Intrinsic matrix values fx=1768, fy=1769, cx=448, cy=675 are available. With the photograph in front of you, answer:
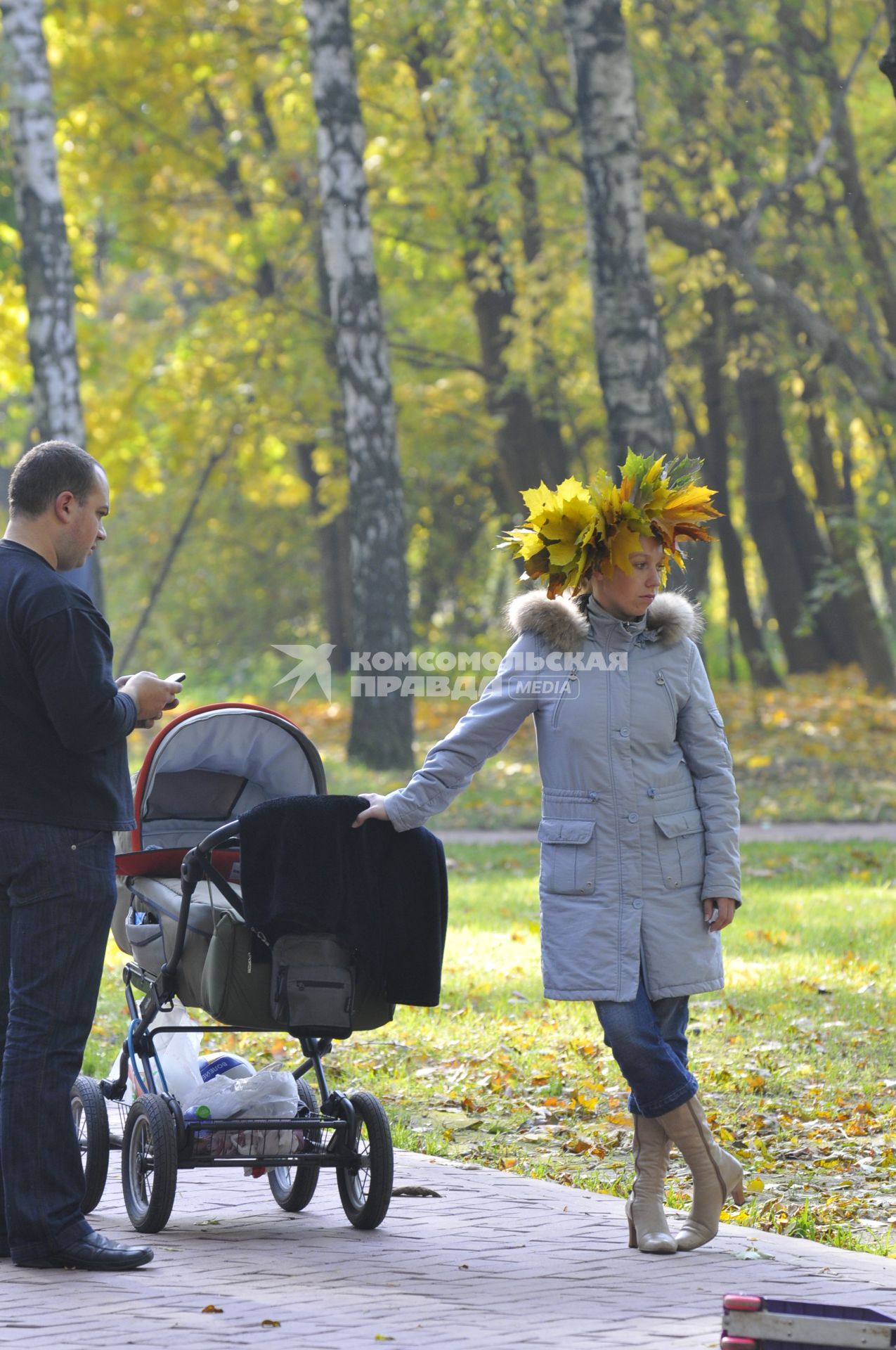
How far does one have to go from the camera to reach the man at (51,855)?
4883 mm

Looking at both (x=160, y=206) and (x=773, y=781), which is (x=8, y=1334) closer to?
(x=773, y=781)

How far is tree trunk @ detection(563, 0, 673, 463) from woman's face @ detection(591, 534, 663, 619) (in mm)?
9354

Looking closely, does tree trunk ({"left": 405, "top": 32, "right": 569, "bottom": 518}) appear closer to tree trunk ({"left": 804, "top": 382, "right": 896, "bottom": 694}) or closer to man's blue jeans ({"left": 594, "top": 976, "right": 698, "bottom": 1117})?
tree trunk ({"left": 804, "top": 382, "right": 896, "bottom": 694})

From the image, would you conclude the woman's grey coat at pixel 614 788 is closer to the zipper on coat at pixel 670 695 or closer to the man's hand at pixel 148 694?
the zipper on coat at pixel 670 695

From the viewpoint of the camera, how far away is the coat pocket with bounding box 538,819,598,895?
515 centimetres

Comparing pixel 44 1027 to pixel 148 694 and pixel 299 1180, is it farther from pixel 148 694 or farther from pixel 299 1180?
pixel 299 1180

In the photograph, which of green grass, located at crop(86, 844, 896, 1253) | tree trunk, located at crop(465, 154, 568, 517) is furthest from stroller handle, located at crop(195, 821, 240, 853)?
tree trunk, located at crop(465, 154, 568, 517)

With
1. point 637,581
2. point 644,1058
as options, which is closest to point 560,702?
point 637,581

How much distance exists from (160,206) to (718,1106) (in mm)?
21566

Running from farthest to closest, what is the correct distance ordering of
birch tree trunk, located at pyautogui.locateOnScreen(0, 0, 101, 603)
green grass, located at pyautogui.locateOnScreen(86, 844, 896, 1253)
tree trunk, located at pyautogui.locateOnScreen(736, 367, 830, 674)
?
tree trunk, located at pyautogui.locateOnScreen(736, 367, 830, 674) → birch tree trunk, located at pyautogui.locateOnScreen(0, 0, 101, 603) → green grass, located at pyautogui.locateOnScreen(86, 844, 896, 1253)

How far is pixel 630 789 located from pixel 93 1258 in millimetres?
2004

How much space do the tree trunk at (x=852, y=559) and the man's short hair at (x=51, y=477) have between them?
18588 millimetres

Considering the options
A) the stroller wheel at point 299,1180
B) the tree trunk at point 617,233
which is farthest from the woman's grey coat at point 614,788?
the tree trunk at point 617,233

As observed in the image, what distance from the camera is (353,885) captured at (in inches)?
204
